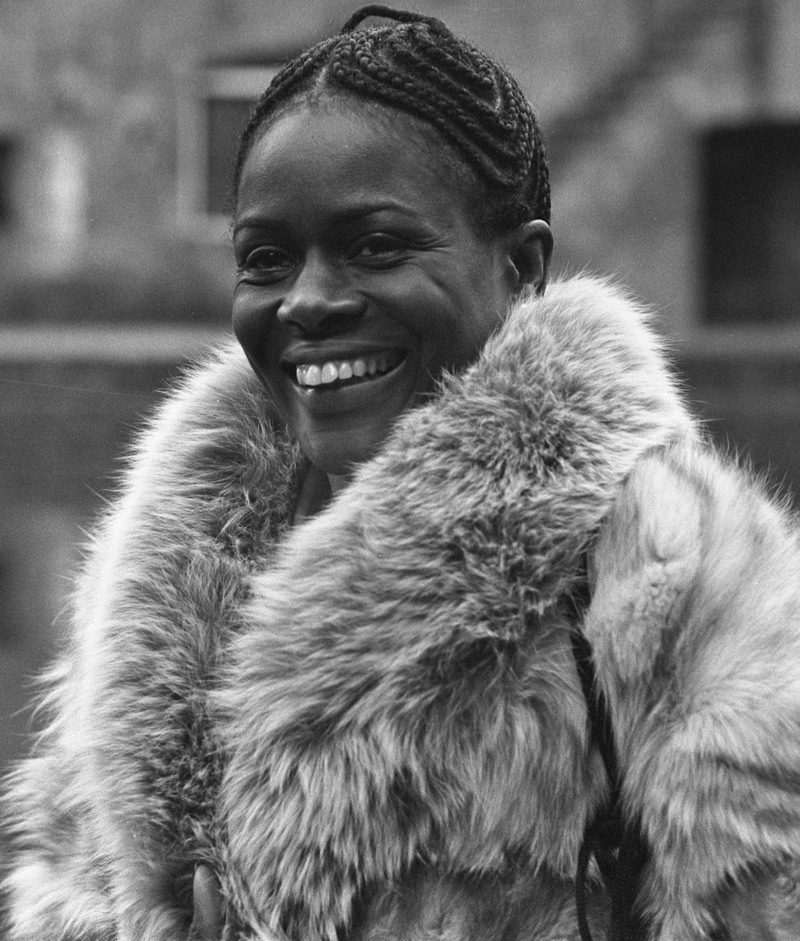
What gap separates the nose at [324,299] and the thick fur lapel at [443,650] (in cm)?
16

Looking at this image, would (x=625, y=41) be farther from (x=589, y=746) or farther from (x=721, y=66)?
(x=589, y=746)

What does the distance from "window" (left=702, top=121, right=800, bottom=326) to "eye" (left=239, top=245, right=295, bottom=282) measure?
328 inches

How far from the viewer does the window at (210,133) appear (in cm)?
988

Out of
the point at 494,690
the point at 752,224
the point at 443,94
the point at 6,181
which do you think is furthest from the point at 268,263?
the point at 6,181

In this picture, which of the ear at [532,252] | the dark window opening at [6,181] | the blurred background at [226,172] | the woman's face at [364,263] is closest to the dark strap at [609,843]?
the woman's face at [364,263]

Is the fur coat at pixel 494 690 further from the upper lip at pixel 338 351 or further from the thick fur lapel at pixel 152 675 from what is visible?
the upper lip at pixel 338 351

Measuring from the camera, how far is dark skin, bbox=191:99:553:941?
1.75 metres

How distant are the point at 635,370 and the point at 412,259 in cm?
30

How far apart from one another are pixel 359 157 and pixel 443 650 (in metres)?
0.61

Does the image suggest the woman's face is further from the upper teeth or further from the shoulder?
the shoulder

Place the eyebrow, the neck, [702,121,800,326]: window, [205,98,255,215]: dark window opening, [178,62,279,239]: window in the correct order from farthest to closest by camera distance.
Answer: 1. [205,98,255,215]: dark window opening
2. [178,62,279,239]: window
3. [702,121,800,326]: window
4. the neck
5. the eyebrow

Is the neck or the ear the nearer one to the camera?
the ear

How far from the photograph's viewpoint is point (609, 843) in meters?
1.50

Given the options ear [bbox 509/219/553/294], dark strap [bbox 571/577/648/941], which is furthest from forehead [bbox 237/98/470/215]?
dark strap [bbox 571/577/648/941]
